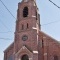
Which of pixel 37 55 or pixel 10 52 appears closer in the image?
pixel 37 55

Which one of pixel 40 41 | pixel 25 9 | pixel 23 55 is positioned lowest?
pixel 23 55

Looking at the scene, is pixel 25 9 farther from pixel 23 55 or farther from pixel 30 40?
pixel 23 55

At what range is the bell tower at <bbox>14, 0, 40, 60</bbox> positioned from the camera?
1169 inches

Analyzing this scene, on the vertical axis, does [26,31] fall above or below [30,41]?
above

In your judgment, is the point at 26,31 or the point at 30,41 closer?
the point at 30,41

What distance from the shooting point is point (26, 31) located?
31.4 metres

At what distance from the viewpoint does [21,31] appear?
104 ft

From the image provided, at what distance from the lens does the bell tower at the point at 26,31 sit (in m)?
29.7

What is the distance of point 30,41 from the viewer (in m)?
30.4

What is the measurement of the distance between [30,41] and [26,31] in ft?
6.88

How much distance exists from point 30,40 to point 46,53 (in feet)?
11.4

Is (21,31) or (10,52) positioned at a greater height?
(21,31)

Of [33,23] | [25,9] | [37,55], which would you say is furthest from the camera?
[25,9]


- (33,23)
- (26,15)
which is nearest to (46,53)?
(33,23)
